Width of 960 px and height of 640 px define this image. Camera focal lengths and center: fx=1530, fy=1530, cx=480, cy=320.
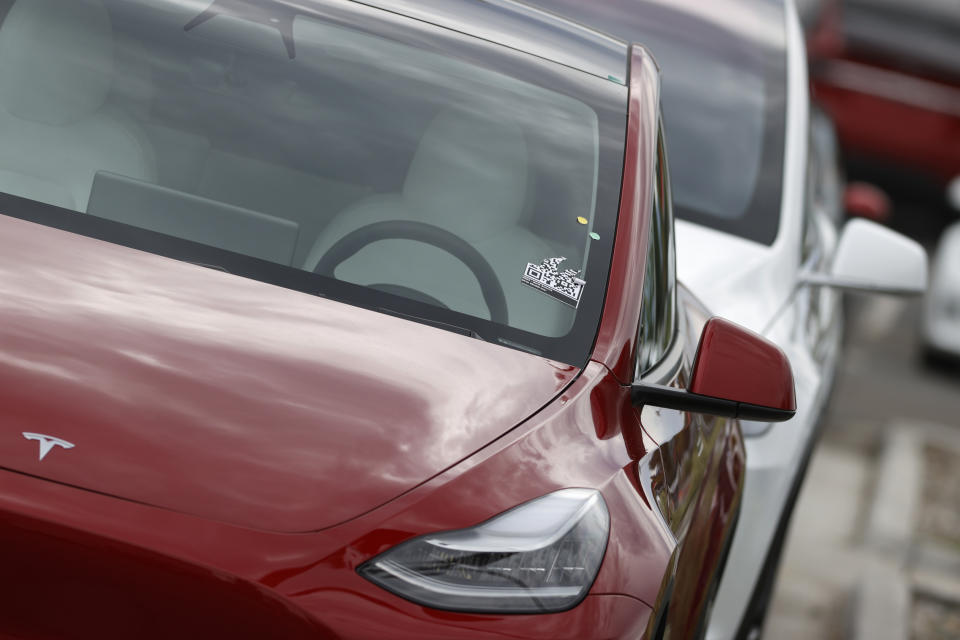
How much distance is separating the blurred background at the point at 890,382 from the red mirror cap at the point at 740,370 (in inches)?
102

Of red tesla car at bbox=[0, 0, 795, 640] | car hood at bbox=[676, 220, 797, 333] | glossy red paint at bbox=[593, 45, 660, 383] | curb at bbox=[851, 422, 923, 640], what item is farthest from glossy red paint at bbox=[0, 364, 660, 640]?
curb at bbox=[851, 422, 923, 640]

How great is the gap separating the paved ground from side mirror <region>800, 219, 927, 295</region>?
1.20m

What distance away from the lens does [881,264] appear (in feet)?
15.6

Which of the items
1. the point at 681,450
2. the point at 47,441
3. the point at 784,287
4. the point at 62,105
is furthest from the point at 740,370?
the point at 784,287

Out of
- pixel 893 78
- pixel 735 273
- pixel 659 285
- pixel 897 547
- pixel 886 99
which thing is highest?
pixel 893 78

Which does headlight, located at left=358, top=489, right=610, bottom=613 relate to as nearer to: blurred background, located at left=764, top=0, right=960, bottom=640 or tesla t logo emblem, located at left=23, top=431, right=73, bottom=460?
tesla t logo emblem, located at left=23, top=431, right=73, bottom=460

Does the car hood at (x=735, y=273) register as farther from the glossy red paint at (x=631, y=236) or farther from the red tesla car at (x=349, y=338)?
the glossy red paint at (x=631, y=236)

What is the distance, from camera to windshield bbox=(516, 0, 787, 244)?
181 inches

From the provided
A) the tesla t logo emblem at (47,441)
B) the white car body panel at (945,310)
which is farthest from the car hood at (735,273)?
the white car body panel at (945,310)

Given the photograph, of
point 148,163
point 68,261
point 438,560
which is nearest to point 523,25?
point 148,163

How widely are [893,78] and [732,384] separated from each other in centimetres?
1107

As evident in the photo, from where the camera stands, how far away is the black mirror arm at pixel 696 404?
2.60 m

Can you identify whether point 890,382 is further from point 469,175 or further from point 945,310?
point 469,175

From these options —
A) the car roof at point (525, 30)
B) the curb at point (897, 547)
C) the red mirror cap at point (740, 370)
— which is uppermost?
the car roof at point (525, 30)
